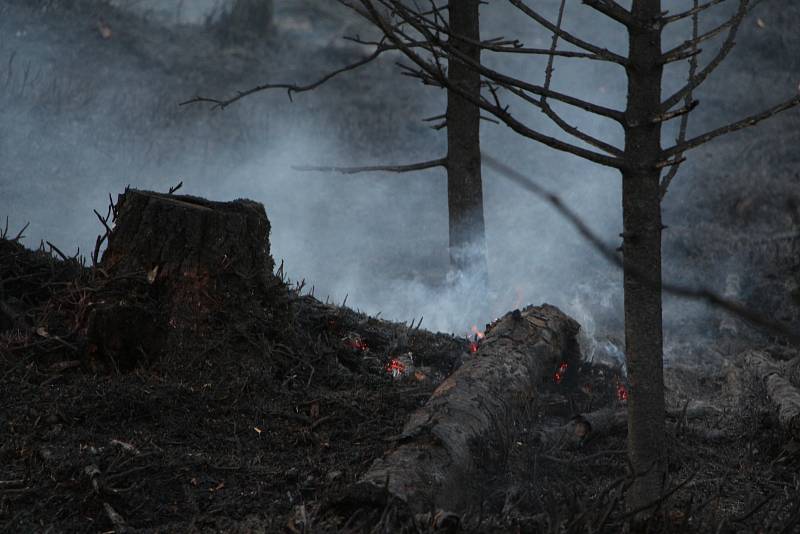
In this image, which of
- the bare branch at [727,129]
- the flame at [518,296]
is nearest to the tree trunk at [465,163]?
the flame at [518,296]

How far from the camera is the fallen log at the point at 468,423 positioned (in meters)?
3.37

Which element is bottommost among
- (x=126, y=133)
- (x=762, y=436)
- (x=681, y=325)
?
(x=762, y=436)

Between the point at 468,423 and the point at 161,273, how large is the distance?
225 cm

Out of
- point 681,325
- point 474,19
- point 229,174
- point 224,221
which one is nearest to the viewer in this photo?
point 224,221

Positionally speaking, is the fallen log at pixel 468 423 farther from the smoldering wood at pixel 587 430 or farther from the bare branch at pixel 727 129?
the bare branch at pixel 727 129

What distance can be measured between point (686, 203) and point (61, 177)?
11338 millimetres

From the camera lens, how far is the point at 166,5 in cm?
2058

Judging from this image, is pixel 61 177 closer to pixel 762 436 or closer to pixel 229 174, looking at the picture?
pixel 229 174

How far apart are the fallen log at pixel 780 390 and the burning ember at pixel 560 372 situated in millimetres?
1549

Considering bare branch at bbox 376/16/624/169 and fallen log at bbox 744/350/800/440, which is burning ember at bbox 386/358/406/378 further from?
bare branch at bbox 376/16/624/169

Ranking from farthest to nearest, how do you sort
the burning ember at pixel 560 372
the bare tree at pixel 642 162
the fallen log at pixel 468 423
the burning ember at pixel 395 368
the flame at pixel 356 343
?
the burning ember at pixel 560 372 < the flame at pixel 356 343 < the burning ember at pixel 395 368 < the fallen log at pixel 468 423 < the bare tree at pixel 642 162

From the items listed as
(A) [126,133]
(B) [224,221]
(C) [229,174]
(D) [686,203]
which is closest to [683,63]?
(D) [686,203]

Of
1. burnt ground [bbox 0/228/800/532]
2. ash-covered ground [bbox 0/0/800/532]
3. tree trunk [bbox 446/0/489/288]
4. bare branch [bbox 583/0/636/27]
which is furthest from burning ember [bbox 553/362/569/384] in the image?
bare branch [bbox 583/0/636/27]

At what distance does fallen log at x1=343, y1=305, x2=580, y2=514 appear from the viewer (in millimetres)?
3371
